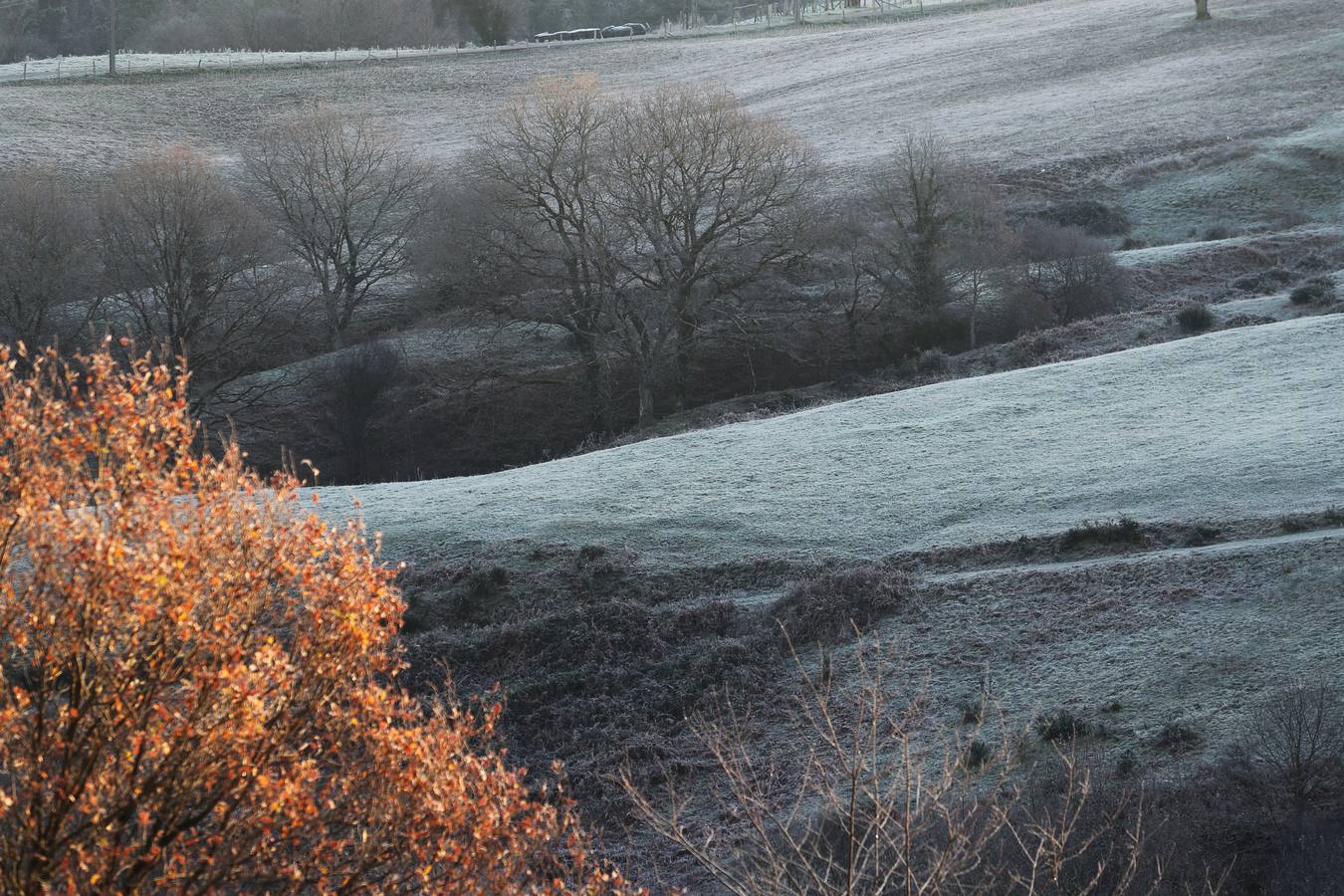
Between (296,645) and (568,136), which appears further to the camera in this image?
(568,136)

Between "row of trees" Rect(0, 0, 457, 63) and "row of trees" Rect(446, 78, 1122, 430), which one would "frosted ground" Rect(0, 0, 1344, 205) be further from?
"row of trees" Rect(0, 0, 457, 63)

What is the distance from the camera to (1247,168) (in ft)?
213

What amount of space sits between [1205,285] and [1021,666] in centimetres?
3580

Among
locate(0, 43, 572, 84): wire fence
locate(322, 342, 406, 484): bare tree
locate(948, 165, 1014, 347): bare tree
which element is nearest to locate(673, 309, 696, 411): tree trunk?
locate(948, 165, 1014, 347): bare tree

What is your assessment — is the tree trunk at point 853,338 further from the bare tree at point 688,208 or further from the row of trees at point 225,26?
the row of trees at point 225,26

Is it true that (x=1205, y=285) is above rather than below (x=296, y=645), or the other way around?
below

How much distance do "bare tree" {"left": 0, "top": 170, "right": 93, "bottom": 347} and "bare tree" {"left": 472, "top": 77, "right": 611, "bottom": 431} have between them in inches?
684

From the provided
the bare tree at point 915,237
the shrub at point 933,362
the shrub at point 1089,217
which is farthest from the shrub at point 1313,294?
the shrub at point 1089,217

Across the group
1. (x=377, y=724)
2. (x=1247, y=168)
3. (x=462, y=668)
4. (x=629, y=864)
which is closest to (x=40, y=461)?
(x=377, y=724)

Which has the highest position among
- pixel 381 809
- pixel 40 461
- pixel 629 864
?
pixel 40 461

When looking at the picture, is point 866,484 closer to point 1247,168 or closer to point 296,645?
point 296,645

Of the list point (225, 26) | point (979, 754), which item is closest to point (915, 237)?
point (979, 754)

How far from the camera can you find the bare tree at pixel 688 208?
175ft

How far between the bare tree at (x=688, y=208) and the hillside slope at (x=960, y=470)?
60.1ft
